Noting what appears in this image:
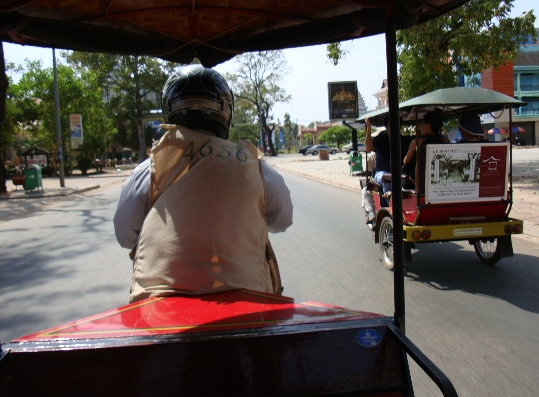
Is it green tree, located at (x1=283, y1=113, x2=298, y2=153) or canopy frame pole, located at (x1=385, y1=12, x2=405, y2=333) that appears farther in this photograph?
green tree, located at (x1=283, y1=113, x2=298, y2=153)

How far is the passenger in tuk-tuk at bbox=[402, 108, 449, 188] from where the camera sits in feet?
19.6

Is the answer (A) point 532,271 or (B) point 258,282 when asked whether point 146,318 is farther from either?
(A) point 532,271

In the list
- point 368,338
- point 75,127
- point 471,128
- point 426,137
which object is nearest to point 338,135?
point 75,127

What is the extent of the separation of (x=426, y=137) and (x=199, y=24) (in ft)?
13.5

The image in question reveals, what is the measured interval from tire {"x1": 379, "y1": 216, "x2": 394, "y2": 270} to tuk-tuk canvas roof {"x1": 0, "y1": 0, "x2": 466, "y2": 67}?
4.09 metres

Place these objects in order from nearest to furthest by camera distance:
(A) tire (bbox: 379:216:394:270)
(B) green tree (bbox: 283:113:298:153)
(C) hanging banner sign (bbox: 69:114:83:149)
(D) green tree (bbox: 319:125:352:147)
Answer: (A) tire (bbox: 379:216:394:270)
(C) hanging banner sign (bbox: 69:114:83:149)
(D) green tree (bbox: 319:125:352:147)
(B) green tree (bbox: 283:113:298:153)

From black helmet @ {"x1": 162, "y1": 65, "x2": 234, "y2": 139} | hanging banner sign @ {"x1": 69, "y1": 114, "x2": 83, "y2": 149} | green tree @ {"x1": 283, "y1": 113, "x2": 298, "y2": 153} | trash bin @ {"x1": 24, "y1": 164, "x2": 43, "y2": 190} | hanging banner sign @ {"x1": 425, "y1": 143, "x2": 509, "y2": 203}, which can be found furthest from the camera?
green tree @ {"x1": 283, "y1": 113, "x2": 298, "y2": 153}

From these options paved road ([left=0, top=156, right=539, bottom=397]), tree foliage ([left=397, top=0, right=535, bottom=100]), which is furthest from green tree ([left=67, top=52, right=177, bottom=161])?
paved road ([left=0, top=156, right=539, bottom=397])

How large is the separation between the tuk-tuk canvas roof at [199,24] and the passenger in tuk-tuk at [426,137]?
3700 mm

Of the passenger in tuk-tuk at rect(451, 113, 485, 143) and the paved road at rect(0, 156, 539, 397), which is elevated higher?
the passenger in tuk-tuk at rect(451, 113, 485, 143)

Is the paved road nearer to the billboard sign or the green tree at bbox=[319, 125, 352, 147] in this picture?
the billboard sign

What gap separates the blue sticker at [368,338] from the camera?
1495 millimetres

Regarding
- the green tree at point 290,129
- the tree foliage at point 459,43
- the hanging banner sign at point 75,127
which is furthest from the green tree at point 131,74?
the green tree at point 290,129

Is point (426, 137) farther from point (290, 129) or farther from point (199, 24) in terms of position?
point (290, 129)
